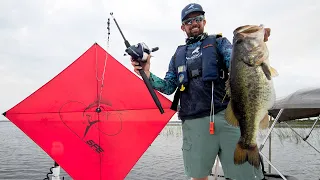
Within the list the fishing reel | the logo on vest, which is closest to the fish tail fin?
the logo on vest

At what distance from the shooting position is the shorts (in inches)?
124

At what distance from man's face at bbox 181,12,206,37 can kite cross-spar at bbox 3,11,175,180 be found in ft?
5.18

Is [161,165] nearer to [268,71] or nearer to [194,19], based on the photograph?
[194,19]

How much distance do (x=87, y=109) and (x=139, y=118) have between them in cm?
99

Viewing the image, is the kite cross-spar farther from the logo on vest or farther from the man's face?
the man's face

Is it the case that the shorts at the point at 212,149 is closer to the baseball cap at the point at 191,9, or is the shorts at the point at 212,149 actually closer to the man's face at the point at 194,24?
the man's face at the point at 194,24

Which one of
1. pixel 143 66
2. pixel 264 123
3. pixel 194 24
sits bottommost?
pixel 264 123

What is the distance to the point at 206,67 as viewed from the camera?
3377 mm

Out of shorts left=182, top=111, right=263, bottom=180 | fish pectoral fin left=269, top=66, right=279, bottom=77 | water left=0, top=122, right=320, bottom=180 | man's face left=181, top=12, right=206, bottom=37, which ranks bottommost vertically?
water left=0, top=122, right=320, bottom=180

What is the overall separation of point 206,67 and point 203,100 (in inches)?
16.6

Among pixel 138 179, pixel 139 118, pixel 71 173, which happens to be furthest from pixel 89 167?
pixel 138 179

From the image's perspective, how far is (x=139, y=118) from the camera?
5.10 m

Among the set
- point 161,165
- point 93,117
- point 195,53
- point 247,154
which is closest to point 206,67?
point 195,53

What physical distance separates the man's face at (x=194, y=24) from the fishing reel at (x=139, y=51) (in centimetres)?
62
